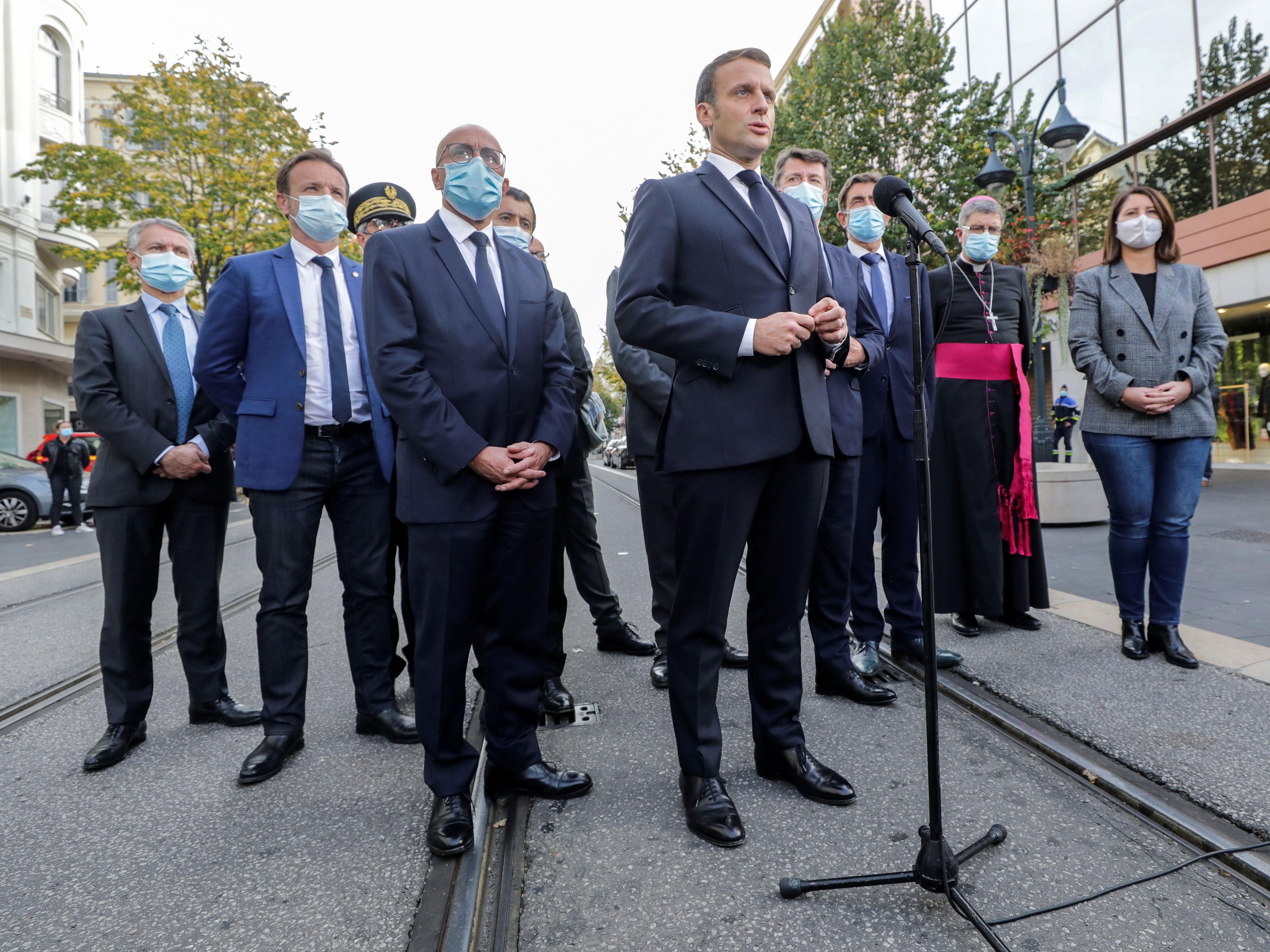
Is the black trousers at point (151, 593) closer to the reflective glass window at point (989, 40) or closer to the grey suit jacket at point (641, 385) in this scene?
the grey suit jacket at point (641, 385)

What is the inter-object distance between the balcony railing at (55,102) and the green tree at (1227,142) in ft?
104

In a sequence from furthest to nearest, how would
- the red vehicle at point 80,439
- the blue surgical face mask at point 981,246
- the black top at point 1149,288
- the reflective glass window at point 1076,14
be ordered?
the reflective glass window at point 1076,14
the red vehicle at point 80,439
the blue surgical face mask at point 981,246
the black top at point 1149,288

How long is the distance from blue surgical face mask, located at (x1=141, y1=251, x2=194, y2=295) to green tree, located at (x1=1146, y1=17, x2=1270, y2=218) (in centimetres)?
1749

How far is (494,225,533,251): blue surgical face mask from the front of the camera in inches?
147

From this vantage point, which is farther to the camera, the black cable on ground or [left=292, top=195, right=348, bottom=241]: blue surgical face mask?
[left=292, top=195, right=348, bottom=241]: blue surgical face mask

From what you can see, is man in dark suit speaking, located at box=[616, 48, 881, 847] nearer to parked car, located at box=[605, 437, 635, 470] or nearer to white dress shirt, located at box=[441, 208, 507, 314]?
A: white dress shirt, located at box=[441, 208, 507, 314]

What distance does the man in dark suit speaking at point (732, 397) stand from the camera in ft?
7.54

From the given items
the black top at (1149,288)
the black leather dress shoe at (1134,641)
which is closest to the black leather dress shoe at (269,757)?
the black leather dress shoe at (1134,641)

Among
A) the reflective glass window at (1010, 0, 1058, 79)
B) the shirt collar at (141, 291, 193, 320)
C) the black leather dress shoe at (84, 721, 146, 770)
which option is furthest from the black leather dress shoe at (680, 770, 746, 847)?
the reflective glass window at (1010, 0, 1058, 79)

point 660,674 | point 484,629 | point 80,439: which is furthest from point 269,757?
point 80,439

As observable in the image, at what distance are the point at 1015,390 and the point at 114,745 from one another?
4.31 meters

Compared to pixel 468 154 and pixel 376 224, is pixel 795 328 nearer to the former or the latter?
pixel 468 154

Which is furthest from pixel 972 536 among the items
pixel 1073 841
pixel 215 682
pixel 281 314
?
pixel 215 682

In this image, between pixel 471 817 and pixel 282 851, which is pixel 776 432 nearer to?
pixel 471 817
